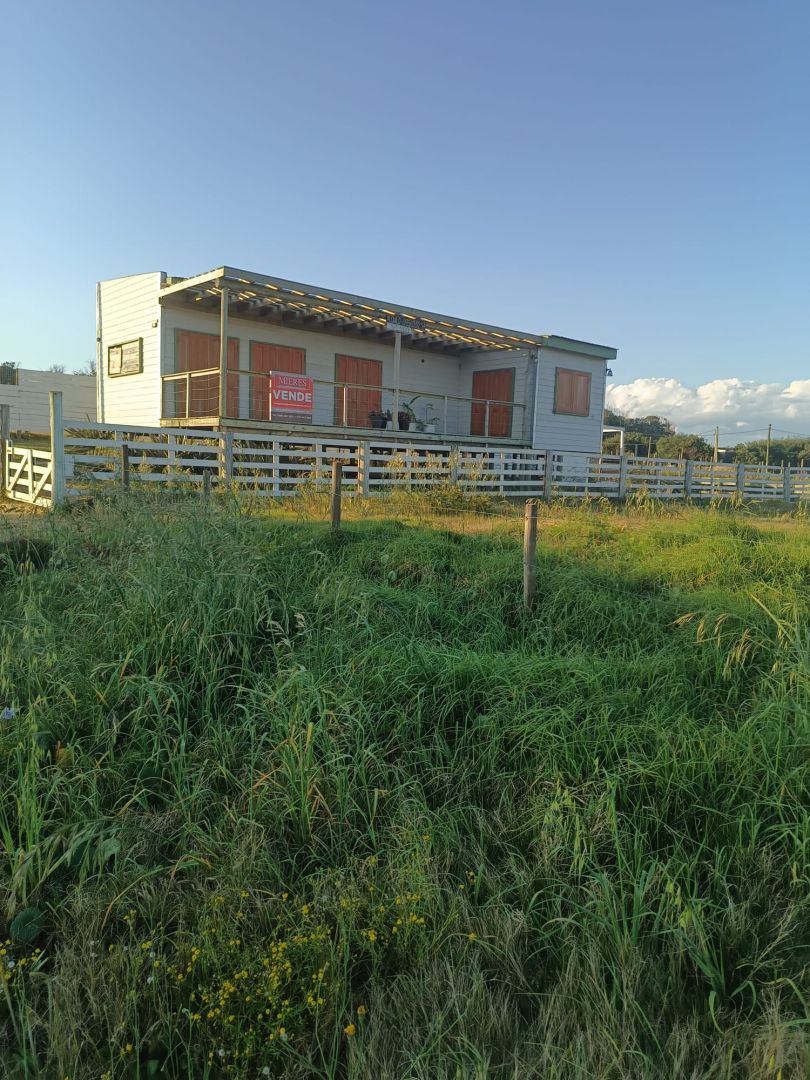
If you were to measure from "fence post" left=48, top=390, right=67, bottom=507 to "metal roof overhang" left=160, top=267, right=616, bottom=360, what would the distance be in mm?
3918

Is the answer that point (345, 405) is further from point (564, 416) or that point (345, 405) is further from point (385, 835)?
point (385, 835)

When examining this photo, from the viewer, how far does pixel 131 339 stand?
52.9 ft

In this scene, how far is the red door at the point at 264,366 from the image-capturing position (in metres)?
16.5

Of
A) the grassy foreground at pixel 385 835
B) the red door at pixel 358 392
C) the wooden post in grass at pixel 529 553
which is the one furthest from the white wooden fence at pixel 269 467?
the grassy foreground at pixel 385 835

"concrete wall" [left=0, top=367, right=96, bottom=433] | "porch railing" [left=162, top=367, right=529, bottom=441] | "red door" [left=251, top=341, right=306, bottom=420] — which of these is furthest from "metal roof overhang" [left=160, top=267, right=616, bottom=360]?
"concrete wall" [left=0, top=367, right=96, bottom=433]

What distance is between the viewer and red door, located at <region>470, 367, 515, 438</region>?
67.3 feet

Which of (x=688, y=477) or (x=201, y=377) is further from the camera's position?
(x=688, y=477)

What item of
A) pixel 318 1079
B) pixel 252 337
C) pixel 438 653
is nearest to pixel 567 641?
pixel 438 653

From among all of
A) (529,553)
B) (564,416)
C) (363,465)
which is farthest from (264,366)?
(529,553)

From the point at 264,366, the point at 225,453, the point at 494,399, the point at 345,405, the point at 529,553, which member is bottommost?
the point at 529,553

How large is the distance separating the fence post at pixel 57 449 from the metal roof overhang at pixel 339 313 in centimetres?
392

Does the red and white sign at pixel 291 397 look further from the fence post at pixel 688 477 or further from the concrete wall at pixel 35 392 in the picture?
the concrete wall at pixel 35 392

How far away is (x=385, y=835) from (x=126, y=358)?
52.6 feet

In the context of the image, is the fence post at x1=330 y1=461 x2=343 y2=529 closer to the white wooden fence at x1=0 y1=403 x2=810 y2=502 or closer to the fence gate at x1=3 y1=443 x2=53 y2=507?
the white wooden fence at x1=0 y1=403 x2=810 y2=502
